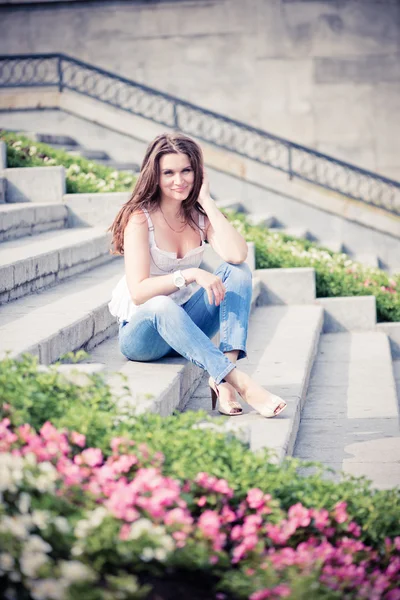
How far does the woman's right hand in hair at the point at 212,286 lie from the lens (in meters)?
4.58

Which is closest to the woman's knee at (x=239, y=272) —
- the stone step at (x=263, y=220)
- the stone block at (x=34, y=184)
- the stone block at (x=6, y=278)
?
the stone block at (x=6, y=278)

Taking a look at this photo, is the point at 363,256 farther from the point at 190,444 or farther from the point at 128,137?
the point at 190,444

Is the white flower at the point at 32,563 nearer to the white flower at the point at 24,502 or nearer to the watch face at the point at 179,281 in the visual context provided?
the white flower at the point at 24,502

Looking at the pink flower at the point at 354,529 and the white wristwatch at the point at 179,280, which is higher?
the white wristwatch at the point at 179,280

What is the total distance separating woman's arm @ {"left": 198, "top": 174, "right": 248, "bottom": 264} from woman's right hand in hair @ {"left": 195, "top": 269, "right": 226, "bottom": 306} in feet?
0.80

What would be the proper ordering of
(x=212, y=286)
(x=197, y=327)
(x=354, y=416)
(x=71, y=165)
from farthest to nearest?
1. (x=71, y=165)
2. (x=354, y=416)
3. (x=212, y=286)
4. (x=197, y=327)

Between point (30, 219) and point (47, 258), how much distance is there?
144 centimetres

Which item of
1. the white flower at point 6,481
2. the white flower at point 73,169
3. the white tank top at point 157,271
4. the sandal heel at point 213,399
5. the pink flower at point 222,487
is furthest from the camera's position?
the white flower at point 73,169

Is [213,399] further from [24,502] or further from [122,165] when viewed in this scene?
[122,165]

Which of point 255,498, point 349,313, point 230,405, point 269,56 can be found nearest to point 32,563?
point 255,498

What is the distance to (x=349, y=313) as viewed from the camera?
8.60 meters

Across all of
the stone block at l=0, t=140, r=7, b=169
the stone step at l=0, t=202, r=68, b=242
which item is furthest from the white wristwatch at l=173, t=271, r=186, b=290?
the stone block at l=0, t=140, r=7, b=169

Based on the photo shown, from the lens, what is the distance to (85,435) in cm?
324

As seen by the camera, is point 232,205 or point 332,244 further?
point 332,244
